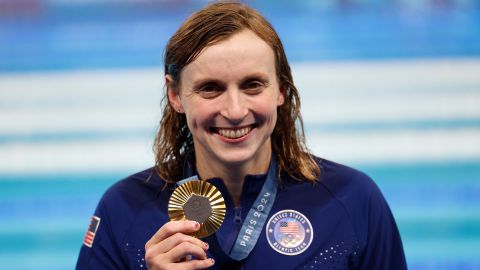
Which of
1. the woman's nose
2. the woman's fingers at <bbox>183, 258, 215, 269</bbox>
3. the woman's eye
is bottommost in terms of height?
the woman's fingers at <bbox>183, 258, 215, 269</bbox>

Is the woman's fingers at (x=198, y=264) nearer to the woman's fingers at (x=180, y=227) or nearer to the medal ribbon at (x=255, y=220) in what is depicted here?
the woman's fingers at (x=180, y=227)

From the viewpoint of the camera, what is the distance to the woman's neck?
200 centimetres

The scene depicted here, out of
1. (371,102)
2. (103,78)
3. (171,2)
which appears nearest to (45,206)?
(103,78)

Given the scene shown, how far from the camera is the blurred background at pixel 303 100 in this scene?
4.05m

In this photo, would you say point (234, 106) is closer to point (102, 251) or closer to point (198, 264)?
point (198, 264)

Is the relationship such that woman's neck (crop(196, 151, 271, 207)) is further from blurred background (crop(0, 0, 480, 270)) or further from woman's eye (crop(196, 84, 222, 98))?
blurred background (crop(0, 0, 480, 270))

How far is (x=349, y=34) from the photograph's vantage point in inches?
170

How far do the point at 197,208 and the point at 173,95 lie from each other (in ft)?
1.42

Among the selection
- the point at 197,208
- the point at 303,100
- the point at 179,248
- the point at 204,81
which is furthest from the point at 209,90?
the point at 303,100

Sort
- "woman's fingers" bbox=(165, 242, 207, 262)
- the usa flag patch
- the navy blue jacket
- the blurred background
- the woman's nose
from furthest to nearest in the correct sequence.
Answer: the blurred background < the usa flag patch < the navy blue jacket < the woman's nose < "woman's fingers" bbox=(165, 242, 207, 262)

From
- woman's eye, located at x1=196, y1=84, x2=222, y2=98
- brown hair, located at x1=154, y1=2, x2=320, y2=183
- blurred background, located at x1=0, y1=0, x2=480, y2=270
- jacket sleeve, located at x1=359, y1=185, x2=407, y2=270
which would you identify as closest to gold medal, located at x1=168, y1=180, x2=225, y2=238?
woman's eye, located at x1=196, y1=84, x2=222, y2=98

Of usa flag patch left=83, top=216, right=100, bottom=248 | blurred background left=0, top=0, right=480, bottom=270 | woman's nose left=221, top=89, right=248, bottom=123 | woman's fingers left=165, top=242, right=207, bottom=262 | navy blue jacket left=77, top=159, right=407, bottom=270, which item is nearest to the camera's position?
woman's fingers left=165, top=242, right=207, bottom=262

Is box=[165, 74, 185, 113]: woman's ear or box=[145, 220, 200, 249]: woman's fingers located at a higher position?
box=[165, 74, 185, 113]: woman's ear

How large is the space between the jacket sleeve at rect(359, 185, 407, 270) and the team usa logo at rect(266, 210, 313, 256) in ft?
0.49
